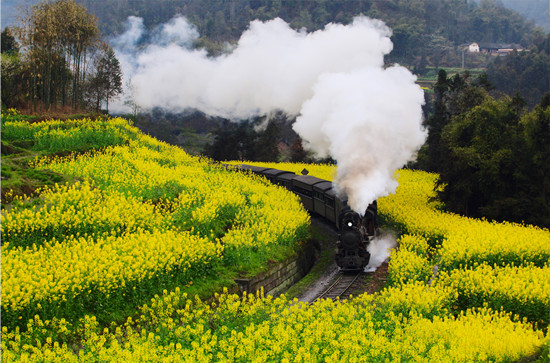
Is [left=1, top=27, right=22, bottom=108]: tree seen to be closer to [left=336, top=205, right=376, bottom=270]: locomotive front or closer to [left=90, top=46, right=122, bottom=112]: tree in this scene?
[left=90, top=46, right=122, bottom=112]: tree

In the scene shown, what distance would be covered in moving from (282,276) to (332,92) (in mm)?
9372

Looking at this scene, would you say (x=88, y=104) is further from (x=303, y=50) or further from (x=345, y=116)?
(x=345, y=116)

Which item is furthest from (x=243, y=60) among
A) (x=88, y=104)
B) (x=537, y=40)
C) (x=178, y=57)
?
(x=537, y=40)

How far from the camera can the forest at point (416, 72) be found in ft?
117

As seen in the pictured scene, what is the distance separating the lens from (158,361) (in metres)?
14.2

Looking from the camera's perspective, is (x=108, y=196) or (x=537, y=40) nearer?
(x=108, y=196)

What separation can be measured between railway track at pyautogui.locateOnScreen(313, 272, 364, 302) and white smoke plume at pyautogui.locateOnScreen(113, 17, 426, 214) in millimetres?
3086

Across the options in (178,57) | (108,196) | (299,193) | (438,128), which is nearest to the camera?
(108,196)

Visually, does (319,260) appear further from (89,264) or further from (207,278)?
(89,264)

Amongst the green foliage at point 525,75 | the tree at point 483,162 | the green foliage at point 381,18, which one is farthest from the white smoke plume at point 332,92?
the green foliage at point 381,18

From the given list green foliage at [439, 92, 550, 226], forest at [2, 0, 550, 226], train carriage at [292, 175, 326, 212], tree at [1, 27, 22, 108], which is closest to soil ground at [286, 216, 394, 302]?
train carriage at [292, 175, 326, 212]

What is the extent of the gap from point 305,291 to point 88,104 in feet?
153

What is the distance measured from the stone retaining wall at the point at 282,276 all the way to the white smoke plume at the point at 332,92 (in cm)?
419

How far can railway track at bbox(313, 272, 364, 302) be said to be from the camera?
24.4 meters
